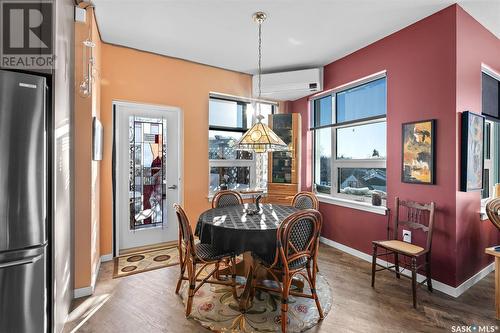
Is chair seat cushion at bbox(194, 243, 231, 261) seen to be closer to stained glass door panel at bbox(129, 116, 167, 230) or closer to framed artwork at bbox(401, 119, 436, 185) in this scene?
stained glass door panel at bbox(129, 116, 167, 230)

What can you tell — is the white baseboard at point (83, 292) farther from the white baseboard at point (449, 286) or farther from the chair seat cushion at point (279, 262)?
the white baseboard at point (449, 286)

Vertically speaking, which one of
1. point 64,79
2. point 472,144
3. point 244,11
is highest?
point 244,11

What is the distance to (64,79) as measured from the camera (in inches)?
84.9

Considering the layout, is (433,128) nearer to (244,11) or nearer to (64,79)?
(244,11)

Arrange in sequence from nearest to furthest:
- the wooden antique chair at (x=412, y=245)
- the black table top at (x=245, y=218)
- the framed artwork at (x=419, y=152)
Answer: the black table top at (x=245, y=218)
the wooden antique chair at (x=412, y=245)
the framed artwork at (x=419, y=152)

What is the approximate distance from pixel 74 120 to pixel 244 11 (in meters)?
2.13

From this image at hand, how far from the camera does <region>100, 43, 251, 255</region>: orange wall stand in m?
3.51

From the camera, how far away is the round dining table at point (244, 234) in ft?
6.98

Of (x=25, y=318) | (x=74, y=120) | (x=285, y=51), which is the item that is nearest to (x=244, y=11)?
(x=285, y=51)

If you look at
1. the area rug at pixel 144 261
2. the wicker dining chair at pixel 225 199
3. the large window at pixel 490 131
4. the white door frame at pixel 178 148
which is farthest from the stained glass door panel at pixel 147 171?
the large window at pixel 490 131

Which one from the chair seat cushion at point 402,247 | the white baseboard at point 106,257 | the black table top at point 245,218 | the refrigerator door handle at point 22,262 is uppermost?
the black table top at point 245,218

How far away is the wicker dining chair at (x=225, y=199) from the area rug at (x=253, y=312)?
1.03 m

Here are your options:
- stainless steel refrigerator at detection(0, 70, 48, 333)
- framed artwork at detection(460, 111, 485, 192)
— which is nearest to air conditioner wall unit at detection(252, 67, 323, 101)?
framed artwork at detection(460, 111, 485, 192)

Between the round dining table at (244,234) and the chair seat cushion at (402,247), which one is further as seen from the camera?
the chair seat cushion at (402,247)
